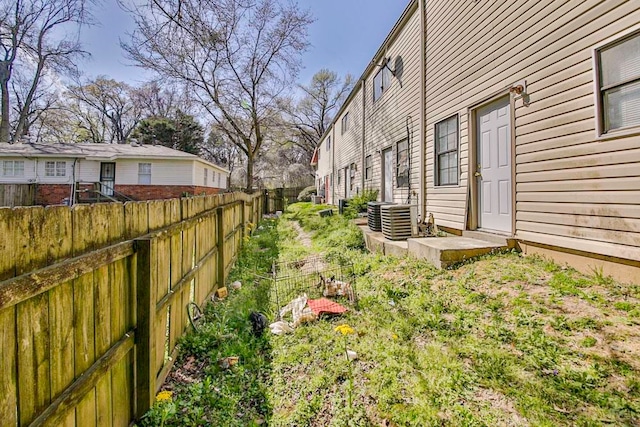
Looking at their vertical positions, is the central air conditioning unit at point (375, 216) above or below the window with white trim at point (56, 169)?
below

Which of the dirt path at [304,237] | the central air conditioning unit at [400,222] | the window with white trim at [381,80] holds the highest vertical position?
the window with white trim at [381,80]

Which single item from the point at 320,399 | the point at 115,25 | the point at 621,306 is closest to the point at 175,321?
the point at 320,399

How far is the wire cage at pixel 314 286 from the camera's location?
162 inches

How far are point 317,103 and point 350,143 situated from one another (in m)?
20.4

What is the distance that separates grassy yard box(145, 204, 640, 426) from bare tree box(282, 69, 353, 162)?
1142 inches

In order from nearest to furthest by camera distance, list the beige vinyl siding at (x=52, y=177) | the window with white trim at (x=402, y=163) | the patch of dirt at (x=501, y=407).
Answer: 1. the patch of dirt at (x=501, y=407)
2. the window with white trim at (x=402, y=163)
3. the beige vinyl siding at (x=52, y=177)

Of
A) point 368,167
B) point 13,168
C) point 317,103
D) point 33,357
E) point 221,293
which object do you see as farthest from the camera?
point 317,103

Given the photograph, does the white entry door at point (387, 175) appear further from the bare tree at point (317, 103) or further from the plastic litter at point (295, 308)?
the bare tree at point (317, 103)

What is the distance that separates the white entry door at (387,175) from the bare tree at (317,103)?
2289 centimetres

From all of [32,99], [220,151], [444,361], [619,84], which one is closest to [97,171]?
[32,99]

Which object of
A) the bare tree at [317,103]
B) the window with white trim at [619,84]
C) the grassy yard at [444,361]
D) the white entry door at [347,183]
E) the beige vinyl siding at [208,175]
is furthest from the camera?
the bare tree at [317,103]

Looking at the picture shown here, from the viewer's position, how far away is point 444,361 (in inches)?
98.2

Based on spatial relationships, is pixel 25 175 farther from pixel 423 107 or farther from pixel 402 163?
pixel 423 107

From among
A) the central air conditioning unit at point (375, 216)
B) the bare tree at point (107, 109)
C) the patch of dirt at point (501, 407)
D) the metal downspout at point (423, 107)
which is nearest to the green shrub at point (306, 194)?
the central air conditioning unit at point (375, 216)
